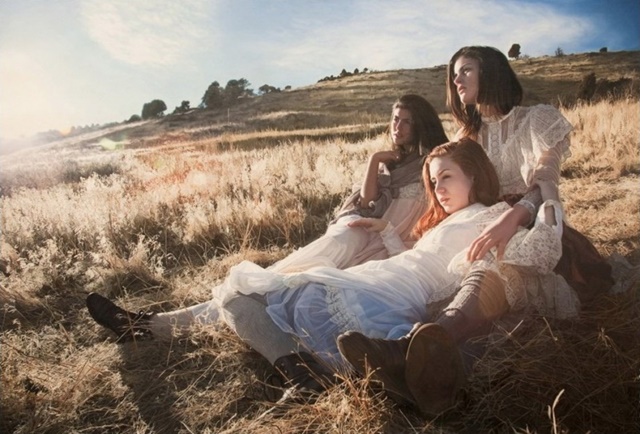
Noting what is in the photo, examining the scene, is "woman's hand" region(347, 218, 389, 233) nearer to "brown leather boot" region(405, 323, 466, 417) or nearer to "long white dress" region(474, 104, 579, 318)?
"long white dress" region(474, 104, 579, 318)

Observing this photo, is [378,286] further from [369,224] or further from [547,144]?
[547,144]

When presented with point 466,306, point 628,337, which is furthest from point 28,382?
point 628,337

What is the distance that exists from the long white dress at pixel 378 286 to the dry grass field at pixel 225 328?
0.28m

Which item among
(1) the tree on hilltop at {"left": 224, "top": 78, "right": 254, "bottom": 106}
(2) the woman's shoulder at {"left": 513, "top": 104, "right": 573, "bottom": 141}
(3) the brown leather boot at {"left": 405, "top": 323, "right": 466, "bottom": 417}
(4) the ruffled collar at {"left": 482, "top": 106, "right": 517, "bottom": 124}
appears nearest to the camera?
(3) the brown leather boot at {"left": 405, "top": 323, "right": 466, "bottom": 417}

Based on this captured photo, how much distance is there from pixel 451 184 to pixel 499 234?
555 millimetres

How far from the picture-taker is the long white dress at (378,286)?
2.13 meters

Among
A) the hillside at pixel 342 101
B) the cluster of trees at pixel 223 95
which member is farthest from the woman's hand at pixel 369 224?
the cluster of trees at pixel 223 95

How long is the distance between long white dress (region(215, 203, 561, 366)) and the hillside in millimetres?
14323

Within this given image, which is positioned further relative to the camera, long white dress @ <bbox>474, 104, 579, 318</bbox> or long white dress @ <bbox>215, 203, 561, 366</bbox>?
long white dress @ <bbox>474, 104, 579, 318</bbox>

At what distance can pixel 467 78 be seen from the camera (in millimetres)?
2928

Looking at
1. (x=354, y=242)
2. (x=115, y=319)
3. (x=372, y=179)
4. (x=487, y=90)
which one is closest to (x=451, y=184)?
(x=487, y=90)

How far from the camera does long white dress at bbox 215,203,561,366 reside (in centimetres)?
213

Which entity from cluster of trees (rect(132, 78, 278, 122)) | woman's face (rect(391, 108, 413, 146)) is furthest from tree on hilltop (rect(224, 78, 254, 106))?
woman's face (rect(391, 108, 413, 146))

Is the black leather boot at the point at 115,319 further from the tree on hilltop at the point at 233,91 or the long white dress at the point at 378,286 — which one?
the tree on hilltop at the point at 233,91
